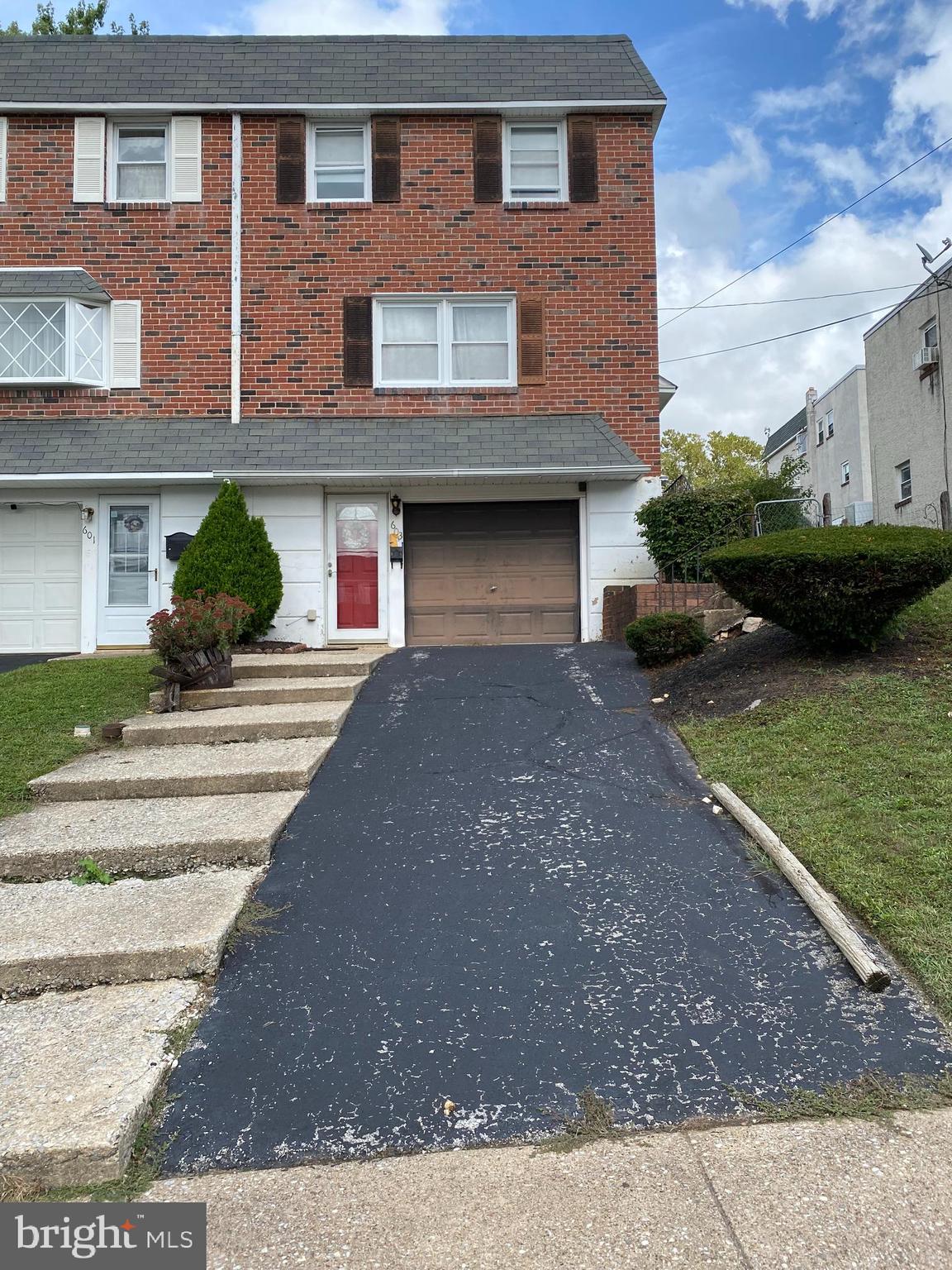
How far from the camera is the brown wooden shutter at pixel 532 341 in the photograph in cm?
1243

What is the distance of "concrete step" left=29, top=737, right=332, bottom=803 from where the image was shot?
599 centimetres

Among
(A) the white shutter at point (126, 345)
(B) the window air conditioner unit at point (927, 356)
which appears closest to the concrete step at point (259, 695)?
(A) the white shutter at point (126, 345)

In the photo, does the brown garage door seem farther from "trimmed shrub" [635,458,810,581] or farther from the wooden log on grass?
the wooden log on grass

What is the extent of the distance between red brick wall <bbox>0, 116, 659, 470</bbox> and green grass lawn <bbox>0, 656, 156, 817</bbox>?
170 inches

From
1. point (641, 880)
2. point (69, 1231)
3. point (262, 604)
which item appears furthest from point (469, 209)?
point (69, 1231)

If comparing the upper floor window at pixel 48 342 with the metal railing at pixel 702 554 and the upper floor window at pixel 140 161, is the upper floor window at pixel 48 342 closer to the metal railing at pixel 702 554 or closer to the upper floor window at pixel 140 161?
the upper floor window at pixel 140 161

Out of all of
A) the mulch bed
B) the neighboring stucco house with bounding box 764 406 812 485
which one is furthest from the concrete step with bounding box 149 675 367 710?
the neighboring stucco house with bounding box 764 406 812 485

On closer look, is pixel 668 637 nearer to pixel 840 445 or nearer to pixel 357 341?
pixel 357 341

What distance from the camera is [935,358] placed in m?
19.0

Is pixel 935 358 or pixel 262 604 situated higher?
pixel 935 358

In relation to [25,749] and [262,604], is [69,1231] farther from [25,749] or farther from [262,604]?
[262,604]

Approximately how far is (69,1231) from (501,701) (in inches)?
237

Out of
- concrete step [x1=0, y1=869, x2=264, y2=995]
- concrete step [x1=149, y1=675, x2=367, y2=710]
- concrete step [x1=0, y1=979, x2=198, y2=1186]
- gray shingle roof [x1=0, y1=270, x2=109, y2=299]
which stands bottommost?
concrete step [x1=0, y1=979, x2=198, y2=1186]

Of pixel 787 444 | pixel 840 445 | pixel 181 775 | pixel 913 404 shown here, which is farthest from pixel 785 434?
pixel 181 775
